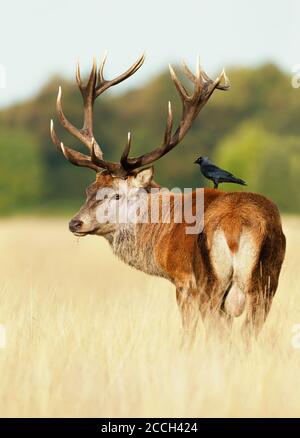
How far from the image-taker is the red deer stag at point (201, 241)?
19.6 feet

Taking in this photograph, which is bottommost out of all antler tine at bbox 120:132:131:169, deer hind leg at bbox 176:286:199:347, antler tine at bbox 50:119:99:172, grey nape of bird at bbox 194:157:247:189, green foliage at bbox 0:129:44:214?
green foliage at bbox 0:129:44:214

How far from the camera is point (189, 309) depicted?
21.1 ft

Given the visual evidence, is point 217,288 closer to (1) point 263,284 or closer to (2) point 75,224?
(1) point 263,284

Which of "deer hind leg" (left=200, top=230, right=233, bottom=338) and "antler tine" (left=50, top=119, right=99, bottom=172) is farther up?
"antler tine" (left=50, top=119, right=99, bottom=172)

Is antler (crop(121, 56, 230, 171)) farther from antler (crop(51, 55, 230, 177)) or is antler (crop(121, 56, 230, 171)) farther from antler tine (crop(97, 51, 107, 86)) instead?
antler tine (crop(97, 51, 107, 86))

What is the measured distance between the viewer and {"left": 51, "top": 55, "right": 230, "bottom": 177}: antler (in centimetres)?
705

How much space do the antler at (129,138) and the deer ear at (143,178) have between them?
113 millimetres

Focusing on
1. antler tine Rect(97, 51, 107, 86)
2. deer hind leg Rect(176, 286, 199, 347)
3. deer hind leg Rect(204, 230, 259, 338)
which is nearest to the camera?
deer hind leg Rect(204, 230, 259, 338)

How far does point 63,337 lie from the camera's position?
6.07m

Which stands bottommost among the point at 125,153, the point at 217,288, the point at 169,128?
the point at 217,288

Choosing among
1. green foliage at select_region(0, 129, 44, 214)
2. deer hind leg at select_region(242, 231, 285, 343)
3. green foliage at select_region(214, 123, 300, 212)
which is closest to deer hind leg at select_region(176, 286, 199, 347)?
deer hind leg at select_region(242, 231, 285, 343)

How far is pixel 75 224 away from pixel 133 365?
175cm

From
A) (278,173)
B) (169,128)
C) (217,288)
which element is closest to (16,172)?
(278,173)

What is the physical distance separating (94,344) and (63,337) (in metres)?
0.30
